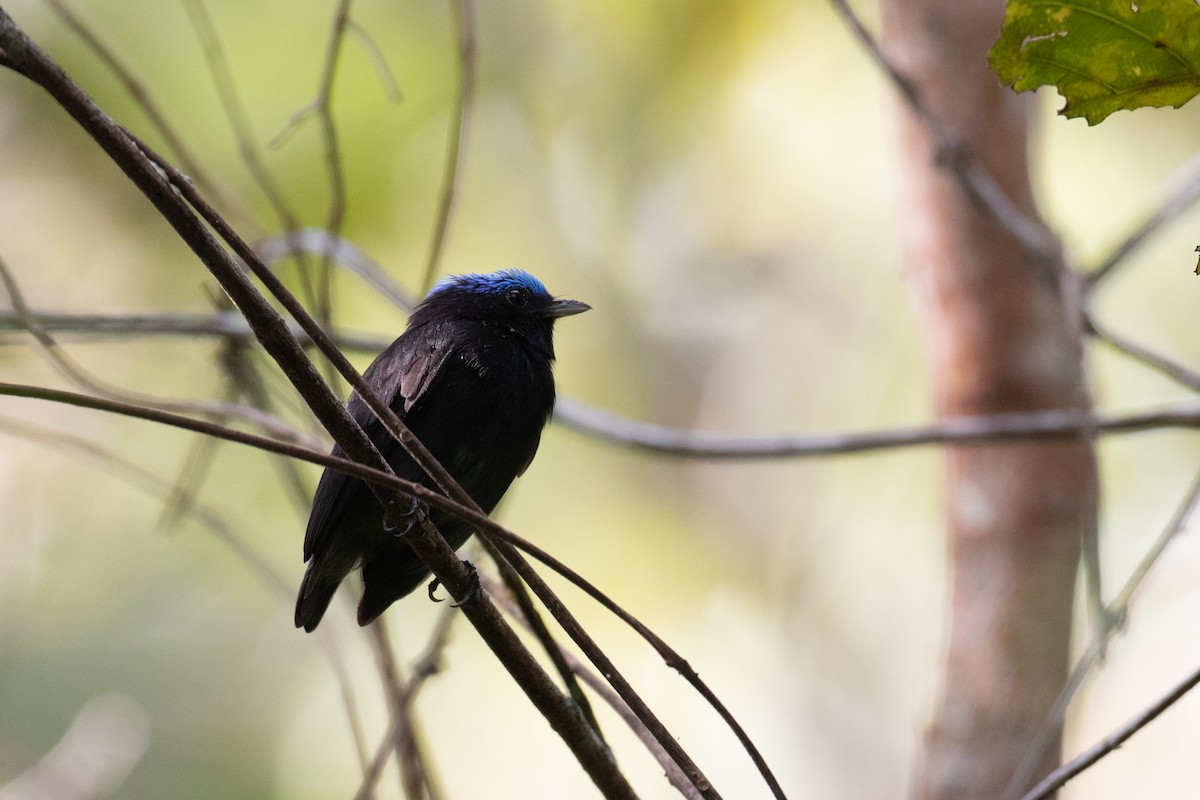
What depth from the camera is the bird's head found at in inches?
148

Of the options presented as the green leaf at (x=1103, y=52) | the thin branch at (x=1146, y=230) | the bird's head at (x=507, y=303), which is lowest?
the green leaf at (x=1103, y=52)

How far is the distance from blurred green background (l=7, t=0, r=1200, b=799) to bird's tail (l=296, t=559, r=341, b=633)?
4487mm

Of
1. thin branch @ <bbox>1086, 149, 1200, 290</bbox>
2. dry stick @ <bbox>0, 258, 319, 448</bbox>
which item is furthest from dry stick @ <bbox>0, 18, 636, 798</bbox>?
thin branch @ <bbox>1086, 149, 1200, 290</bbox>

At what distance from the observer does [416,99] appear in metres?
8.65

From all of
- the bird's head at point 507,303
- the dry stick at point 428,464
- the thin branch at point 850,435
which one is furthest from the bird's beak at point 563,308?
the dry stick at point 428,464

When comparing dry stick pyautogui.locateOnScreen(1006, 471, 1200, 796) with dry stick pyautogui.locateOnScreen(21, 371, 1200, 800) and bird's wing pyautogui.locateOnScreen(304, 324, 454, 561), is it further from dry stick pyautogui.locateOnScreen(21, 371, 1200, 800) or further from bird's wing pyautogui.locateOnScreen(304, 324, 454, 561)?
bird's wing pyautogui.locateOnScreen(304, 324, 454, 561)

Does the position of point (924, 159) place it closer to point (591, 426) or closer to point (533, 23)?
point (591, 426)

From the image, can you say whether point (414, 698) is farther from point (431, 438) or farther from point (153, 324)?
point (153, 324)

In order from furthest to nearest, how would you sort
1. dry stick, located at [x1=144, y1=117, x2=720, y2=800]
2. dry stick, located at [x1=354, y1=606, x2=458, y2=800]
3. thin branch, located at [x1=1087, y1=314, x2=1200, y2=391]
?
thin branch, located at [x1=1087, y1=314, x2=1200, y2=391] → dry stick, located at [x1=354, y1=606, x2=458, y2=800] → dry stick, located at [x1=144, y1=117, x2=720, y2=800]

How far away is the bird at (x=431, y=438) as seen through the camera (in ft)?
10.6

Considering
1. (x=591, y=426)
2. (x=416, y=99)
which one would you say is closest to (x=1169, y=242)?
(x=416, y=99)

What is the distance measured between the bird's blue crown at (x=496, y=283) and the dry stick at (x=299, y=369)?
177cm

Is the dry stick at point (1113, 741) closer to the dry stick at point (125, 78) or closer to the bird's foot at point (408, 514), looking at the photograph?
the bird's foot at point (408, 514)

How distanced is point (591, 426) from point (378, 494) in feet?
7.36
